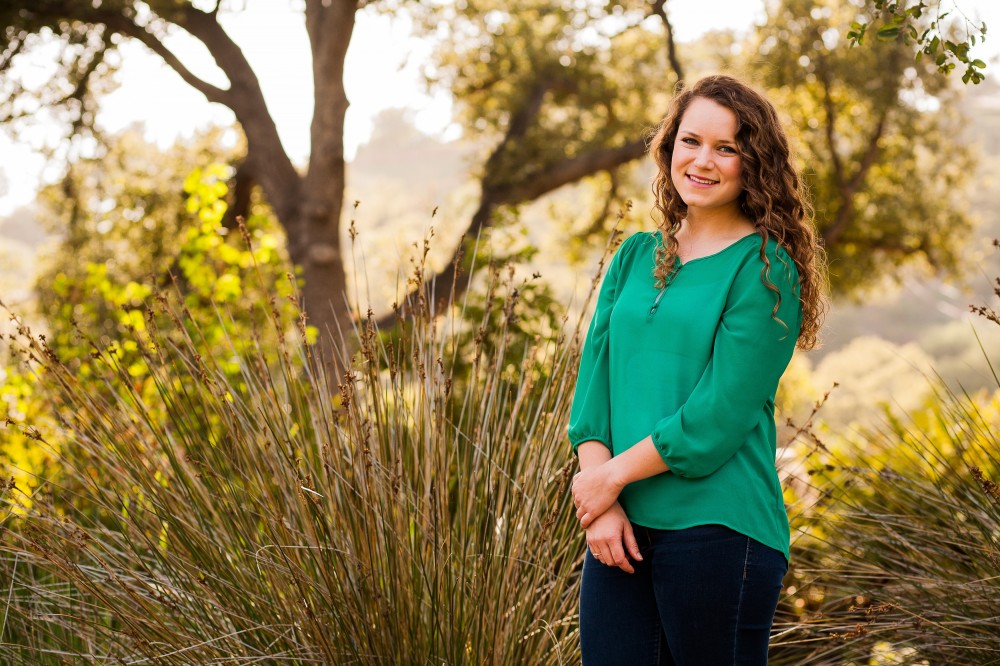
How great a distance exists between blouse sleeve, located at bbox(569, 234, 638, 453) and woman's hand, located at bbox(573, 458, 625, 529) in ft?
0.30

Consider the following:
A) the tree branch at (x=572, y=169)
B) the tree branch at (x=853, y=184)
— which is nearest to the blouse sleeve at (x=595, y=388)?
the tree branch at (x=572, y=169)

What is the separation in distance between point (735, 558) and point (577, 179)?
8883 mm

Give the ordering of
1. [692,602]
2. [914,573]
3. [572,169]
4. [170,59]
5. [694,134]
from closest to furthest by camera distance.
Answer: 1. [692,602]
2. [694,134]
3. [914,573]
4. [170,59]
5. [572,169]

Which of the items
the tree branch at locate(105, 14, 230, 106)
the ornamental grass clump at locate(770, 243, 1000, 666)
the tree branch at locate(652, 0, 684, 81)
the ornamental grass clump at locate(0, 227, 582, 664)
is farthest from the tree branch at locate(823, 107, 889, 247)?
the ornamental grass clump at locate(0, 227, 582, 664)

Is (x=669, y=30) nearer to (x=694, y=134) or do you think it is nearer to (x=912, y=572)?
(x=912, y=572)

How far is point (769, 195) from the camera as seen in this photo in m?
1.79

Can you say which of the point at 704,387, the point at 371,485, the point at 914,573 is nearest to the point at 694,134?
the point at 704,387

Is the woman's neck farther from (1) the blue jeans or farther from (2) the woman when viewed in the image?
(1) the blue jeans

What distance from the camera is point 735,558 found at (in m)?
1.63

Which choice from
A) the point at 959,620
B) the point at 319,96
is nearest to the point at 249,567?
the point at 959,620

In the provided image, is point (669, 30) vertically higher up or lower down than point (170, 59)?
lower down

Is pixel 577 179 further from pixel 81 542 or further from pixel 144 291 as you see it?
pixel 81 542

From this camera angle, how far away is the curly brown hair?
1787mm

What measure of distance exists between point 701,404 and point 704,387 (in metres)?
0.04
